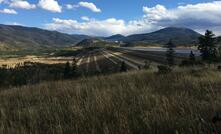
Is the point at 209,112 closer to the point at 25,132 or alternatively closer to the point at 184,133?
the point at 184,133

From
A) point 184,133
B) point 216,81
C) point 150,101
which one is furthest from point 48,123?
point 216,81

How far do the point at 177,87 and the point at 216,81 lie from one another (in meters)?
1.17

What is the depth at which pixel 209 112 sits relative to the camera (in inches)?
196

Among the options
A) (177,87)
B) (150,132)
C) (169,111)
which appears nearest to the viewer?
(150,132)

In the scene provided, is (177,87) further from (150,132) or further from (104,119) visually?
(150,132)

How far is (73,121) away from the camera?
546 cm

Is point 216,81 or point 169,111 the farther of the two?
point 216,81

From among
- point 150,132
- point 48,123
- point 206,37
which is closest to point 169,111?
point 150,132

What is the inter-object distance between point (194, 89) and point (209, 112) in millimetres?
2947

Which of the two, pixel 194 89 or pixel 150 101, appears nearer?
pixel 150 101

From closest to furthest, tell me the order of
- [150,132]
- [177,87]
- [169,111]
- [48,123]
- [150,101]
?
[150,132] < [169,111] < [48,123] < [150,101] < [177,87]

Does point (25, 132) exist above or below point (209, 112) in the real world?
below

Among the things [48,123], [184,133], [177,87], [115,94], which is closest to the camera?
[184,133]

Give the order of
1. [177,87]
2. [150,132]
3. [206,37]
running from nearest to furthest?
1. [150,132]
2. [177,87]
3. [206,37]
